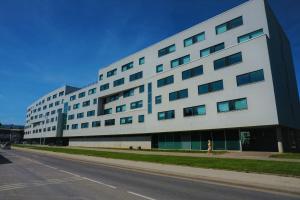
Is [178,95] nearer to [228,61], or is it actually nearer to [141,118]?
[228,61]

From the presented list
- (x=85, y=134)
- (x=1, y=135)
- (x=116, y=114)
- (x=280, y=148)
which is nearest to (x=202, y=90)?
(x=280, y=148)

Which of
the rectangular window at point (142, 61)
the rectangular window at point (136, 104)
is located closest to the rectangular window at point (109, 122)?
the rectangular window at point (136, 104)

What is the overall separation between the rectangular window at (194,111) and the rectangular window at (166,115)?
2.59m

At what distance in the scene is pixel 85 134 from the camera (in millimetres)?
63250

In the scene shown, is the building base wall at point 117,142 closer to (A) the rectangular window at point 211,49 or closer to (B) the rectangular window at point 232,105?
(B) the rectangular window at point 232,105

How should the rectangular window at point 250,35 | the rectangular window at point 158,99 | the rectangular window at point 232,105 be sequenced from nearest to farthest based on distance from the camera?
the rectangular window at point 232,105
the rectangular window at point 250,35
the rectangular window at point 158,99

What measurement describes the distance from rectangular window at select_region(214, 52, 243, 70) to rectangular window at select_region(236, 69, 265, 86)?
2284 mm

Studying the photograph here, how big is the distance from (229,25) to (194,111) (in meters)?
13.9

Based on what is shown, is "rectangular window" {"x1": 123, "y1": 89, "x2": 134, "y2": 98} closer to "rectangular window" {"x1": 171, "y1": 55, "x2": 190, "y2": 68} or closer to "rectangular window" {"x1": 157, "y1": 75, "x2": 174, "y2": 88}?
"rectangular window" {"x1": 157, "y1": 75, "x2": 174, "y2": 88}

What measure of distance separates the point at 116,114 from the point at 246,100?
105 ft

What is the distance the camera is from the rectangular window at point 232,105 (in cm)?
2786

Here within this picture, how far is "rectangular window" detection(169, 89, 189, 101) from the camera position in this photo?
3585 cm

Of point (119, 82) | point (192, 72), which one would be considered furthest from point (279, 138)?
point (119, 82)

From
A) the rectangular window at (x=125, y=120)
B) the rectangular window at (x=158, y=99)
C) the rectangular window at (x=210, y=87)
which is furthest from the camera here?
the rectangular window at (x=125, y=120)
